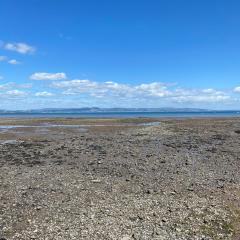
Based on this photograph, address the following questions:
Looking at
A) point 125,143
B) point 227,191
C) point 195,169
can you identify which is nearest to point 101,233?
point 227,191

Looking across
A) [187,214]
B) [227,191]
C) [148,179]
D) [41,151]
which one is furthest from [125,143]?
[187,214]

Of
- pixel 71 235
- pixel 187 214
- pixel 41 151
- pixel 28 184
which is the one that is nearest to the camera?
pixel 71 235

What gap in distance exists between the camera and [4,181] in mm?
22750

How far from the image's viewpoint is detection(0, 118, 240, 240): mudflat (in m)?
14.1

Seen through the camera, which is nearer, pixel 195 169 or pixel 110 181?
pixel 110 181

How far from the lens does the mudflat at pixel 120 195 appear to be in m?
14.1

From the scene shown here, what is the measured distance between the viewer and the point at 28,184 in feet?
71.7

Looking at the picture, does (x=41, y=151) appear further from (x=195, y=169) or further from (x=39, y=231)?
(x=39, y=231)

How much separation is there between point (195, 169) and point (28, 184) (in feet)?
37.1

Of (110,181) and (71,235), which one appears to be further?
(110,181)

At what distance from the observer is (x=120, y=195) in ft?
62.3

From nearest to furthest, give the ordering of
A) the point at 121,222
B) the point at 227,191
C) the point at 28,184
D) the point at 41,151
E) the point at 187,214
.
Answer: the point at 121,222 → the point at 187,214 → the point at 227,191 → the point at 28,184 → the point at 41,151

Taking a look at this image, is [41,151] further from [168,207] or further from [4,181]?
[168,207]

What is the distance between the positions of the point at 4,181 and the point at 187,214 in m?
12.1
